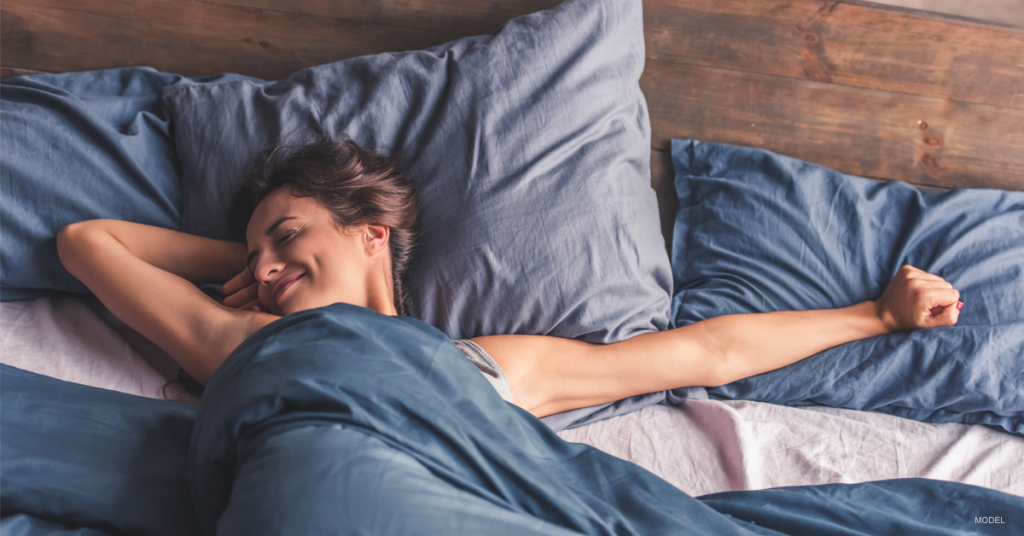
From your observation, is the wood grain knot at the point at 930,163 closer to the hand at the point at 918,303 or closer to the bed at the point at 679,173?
the bed at the point at 679,173

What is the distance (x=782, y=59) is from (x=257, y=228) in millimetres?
1113

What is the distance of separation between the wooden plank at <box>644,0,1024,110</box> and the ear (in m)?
0.70

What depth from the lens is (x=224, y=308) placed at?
0.99 meters

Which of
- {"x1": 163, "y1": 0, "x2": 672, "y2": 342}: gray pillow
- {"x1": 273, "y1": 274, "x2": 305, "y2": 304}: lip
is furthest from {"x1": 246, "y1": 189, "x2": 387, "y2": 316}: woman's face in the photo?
{"x1": 163, "y1": 0, "x2": 672, "y2": 342}: gray pillow

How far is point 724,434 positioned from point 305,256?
0.76 metres

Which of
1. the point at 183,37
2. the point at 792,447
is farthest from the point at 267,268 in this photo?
the point at 792,447

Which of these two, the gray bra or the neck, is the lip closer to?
the neck

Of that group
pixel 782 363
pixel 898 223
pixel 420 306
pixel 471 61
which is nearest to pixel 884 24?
pixel 898 223

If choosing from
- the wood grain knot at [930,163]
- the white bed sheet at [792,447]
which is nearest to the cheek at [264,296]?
the white bed sheet at [792,447]

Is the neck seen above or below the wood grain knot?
below

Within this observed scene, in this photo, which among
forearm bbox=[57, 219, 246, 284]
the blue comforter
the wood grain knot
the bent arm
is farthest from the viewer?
the wood grain knot

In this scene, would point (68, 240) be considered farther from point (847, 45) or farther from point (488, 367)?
point (847, 45)

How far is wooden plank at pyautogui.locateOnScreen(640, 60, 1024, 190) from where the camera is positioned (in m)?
1.34

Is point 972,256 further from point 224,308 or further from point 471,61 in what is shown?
point 224,308
